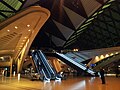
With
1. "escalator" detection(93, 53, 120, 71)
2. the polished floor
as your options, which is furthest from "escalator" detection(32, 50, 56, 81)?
the polished floor

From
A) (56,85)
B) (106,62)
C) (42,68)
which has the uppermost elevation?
(106,62)

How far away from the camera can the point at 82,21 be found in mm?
47125

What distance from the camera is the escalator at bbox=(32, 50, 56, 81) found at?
2950cm

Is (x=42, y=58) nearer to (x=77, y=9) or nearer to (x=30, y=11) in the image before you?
(x=77, y=9)

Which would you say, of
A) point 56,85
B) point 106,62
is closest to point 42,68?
point 106,62

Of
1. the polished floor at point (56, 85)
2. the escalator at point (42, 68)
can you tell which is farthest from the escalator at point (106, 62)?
the escalator at point (42, 68)

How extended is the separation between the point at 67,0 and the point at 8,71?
1701 cm

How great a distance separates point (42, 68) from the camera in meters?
32.2

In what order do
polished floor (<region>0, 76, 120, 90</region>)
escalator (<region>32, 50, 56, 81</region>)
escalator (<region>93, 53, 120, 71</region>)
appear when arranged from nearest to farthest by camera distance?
1. polished floor (<region>0, 76, 120, 90</region>)
2. escalator (<region>93, 53, 120, 71</region>)
3. escalator (<region>32, 50, 56, 81</region>)

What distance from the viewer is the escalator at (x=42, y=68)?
29.5 metres

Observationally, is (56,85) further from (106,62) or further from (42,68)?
(106,62)

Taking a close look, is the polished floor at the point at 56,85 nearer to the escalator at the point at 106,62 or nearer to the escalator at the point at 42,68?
the escalator at the point at 106,62

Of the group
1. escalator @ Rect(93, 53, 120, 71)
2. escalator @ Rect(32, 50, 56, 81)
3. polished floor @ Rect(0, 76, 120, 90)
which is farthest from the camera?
escalator @ Rect(32, 50, 56, 81)

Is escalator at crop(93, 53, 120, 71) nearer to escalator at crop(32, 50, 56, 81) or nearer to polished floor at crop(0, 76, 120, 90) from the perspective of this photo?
polished floor at crop(0, 76, 120, 90)
